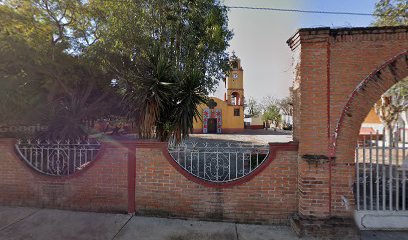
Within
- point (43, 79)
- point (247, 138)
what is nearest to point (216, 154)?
point (43, 79)

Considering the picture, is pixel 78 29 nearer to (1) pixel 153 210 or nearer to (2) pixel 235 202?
(1) pixel 153 210

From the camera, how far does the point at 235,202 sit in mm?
4367

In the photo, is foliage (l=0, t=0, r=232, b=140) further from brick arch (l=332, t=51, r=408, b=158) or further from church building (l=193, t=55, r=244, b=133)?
church building (l=193, t=55, r=244, b=133)

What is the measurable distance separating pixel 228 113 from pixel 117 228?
2821 cm

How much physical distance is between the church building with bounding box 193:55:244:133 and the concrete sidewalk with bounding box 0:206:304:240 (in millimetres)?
26339

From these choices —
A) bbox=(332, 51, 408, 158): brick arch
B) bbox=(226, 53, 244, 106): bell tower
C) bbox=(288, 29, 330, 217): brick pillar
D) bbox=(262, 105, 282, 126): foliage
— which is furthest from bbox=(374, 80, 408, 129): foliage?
bbox=(262, 105, 282, 126): foliage

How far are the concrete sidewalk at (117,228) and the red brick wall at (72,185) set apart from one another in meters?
0.24

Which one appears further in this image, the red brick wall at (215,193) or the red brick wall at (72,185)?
the red brick wall at (72,185)

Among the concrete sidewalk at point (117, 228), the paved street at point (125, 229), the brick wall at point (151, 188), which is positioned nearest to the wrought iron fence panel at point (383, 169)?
the paved street at point (125, 229)

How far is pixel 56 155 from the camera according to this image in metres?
5.12

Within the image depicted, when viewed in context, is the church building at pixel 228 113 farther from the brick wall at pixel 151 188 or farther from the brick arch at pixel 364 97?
the brick arch at pixel 364 97

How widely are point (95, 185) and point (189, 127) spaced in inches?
91.1

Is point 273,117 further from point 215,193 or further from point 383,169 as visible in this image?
point 215,193

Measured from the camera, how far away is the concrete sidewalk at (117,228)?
382 centimetres
